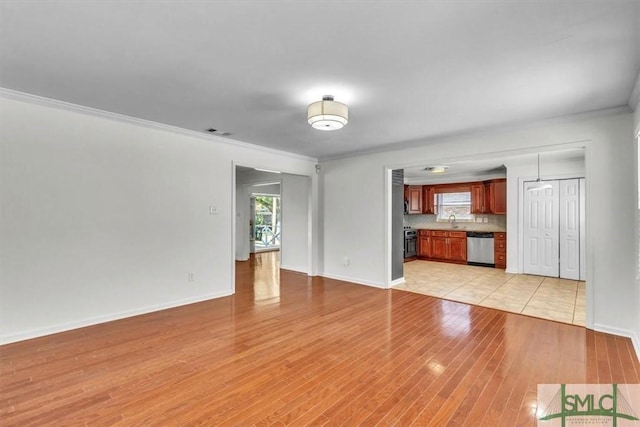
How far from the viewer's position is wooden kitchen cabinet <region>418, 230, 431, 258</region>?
344 inches

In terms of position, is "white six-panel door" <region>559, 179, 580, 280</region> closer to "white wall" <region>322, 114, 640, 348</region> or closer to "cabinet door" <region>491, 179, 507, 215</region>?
"cabinet door" <region>491, 179, 507, 215</region>

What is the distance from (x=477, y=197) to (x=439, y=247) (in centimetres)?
171

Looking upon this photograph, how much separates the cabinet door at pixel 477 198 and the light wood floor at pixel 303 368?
4.57m

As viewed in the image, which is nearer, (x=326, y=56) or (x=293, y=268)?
(x=326, y=56)

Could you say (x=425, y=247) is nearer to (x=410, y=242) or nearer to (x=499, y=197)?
(x=410, y=242)

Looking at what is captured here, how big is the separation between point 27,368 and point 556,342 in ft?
16.7

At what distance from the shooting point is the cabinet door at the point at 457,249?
8070mm

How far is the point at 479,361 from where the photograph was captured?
9.03 feet

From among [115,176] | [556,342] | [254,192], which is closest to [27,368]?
[115,176]

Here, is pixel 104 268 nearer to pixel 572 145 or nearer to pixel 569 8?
pixel 569 8

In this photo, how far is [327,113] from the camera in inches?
118

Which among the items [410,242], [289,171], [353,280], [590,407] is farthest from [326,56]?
[410,242]

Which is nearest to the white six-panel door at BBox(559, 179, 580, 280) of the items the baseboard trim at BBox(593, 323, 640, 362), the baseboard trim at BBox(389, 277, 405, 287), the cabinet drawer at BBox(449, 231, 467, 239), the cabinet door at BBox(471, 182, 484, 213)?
the cabinet door at BBox(471, 182, 484, 213)

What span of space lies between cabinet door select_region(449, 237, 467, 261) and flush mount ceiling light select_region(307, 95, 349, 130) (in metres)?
6.39
